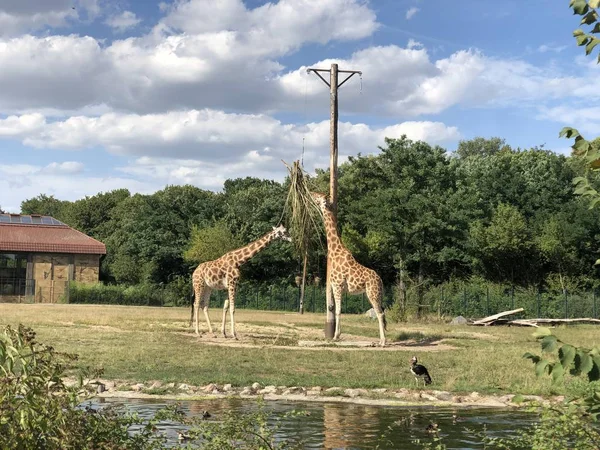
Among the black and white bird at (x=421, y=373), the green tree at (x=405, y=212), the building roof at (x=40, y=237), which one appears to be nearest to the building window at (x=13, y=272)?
the building roof at (x=40, y=237)

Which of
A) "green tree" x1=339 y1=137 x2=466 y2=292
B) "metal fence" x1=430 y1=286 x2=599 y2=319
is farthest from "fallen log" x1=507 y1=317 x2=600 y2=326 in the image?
"green tree" x1=339 y1=137 x2=466 y2=292

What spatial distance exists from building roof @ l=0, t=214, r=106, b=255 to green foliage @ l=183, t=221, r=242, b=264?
7.88 metres

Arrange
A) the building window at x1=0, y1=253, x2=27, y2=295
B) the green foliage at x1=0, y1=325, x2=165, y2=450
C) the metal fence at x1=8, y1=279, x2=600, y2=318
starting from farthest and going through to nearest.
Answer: the building window at x1=0, y1=253, x2=27, y2=295 < the metal fence at x1=8, y1=279, x2=600, y2=318 < the green foliage at x1=0, y1=325, x2=165, y2=450

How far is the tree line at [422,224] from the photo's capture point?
45188 millimetres

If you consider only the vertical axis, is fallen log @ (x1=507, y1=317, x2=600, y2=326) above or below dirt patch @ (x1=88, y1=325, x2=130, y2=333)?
above

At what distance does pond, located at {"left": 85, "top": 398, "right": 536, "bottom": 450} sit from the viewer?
9.15 m

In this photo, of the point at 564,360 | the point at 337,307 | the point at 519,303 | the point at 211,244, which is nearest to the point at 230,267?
the point at 337,307

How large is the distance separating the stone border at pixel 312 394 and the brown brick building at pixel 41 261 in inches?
1556

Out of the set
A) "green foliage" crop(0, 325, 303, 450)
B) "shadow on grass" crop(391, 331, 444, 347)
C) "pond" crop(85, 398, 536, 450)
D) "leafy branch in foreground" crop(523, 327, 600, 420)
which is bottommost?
"pond" crop(85, 398, 536, 450)

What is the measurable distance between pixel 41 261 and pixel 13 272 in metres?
1.94

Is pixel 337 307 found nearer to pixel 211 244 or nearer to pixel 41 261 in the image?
pixel 211 244

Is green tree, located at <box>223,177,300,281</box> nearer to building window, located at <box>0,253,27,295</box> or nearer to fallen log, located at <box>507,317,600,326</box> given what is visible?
building window, located at <box>0,253,27,295</box>

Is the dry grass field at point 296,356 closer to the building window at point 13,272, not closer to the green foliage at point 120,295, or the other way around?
the green foliage at point 120,295

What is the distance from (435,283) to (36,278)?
26.1m
